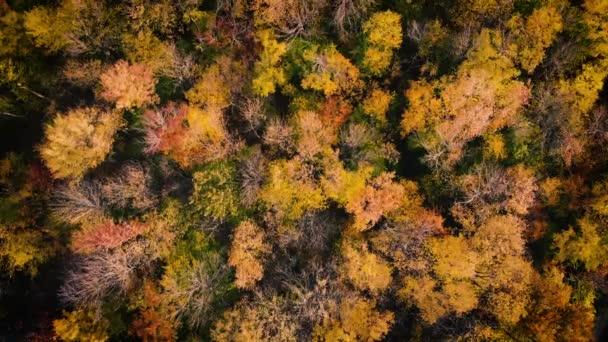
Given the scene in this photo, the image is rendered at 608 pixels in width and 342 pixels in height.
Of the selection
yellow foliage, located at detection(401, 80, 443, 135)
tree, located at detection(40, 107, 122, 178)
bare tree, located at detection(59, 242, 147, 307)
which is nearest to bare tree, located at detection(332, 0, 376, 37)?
yellow foliage, located at detection(401, 80, 443, 135)

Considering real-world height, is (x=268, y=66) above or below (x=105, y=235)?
above

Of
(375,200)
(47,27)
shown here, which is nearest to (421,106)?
(375,200)

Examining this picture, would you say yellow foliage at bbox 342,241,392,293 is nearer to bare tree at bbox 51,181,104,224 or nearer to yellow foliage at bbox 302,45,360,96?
yellow foliage at bbox 302,45,360,96

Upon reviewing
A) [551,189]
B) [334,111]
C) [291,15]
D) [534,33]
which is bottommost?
[551,189]

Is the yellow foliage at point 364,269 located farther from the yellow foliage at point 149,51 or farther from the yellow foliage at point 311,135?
the yellow foliage at point 149,51

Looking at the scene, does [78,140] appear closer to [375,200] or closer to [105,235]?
[105,235]

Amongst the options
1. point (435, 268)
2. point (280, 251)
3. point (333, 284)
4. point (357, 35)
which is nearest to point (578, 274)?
point (435, 268)

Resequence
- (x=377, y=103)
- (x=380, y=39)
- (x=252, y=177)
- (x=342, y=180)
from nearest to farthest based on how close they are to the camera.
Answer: (x=380, y=39), (x=342, y=180), (x=252, y=177), (x=377, y=103)
